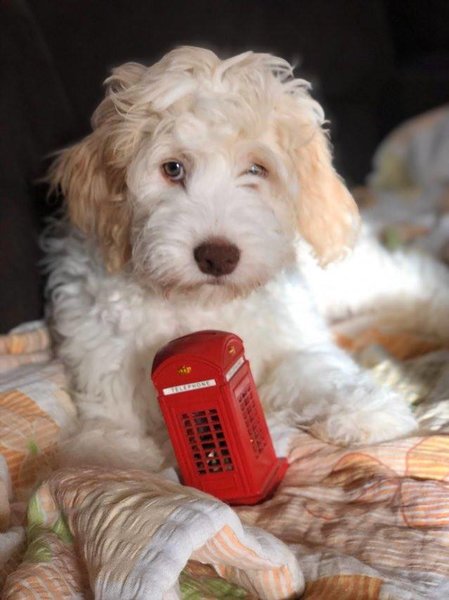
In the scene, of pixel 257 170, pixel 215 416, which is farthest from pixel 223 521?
pixel 257 170

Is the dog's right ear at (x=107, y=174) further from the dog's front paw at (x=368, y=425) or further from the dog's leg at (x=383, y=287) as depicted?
the dog's leg at (x=383, y=287)

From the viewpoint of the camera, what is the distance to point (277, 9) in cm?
344

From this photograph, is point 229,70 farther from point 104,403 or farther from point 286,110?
point 104,403

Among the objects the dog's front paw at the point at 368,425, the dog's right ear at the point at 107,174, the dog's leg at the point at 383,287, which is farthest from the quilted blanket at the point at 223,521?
the dog's leg at the point at 383,287

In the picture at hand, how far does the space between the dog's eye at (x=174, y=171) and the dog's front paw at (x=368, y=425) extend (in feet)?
2.11

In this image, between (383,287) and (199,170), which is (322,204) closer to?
(199,170)

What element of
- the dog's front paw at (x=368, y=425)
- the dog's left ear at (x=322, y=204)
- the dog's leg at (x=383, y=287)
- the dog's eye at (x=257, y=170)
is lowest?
the dog's leg at (x=383, y=287)

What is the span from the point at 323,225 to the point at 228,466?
742mm

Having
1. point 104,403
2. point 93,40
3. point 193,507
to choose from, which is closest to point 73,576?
point 193,507

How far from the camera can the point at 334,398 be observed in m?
1.86

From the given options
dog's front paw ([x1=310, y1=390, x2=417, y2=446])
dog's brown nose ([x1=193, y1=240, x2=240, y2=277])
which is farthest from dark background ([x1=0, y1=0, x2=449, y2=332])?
dog's front paw ([x1=310, y1=390, x2=417, y2=446])

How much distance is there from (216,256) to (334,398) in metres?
0.47

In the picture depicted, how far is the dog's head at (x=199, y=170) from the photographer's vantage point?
67.0 inches

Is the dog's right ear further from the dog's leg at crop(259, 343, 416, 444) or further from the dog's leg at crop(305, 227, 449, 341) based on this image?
the dog's leg at crop(305, 227, 449, 341)
